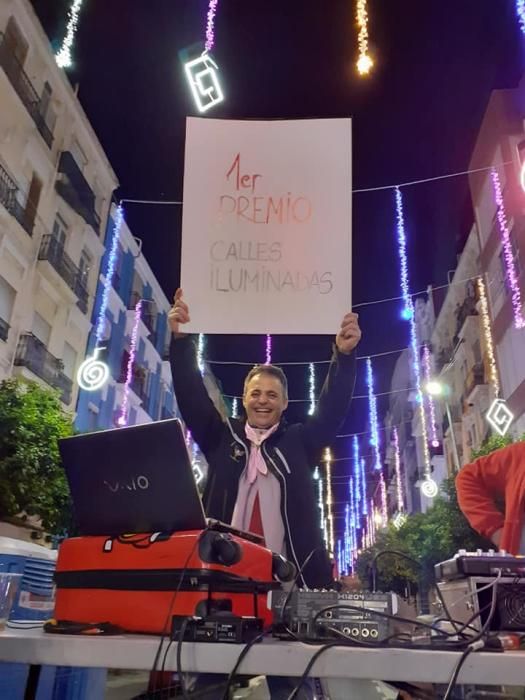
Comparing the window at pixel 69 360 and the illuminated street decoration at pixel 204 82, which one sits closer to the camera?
the illuminated street decoration at pixel 204 82

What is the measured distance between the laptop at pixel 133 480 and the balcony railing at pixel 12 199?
43.6 feet

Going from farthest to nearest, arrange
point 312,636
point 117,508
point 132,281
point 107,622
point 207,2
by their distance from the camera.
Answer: point 132,281 < point 207,2 < point 117,508 < point 107,622 < point 312,636

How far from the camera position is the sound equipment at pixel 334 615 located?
1.26 meters

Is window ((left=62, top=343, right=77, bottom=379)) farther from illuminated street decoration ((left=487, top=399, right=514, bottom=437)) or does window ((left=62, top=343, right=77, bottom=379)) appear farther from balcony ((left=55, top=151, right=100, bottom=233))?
illuminated street decoration ((left=487, top=399, right=514, bottom=437))

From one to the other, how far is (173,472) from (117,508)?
0.22 metres

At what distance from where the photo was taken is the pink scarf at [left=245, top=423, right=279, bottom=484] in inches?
92.6

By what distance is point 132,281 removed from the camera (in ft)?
72.2

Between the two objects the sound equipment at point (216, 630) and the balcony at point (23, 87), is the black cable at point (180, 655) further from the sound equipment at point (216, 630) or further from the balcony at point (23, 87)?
the balcony at point (23, 87)

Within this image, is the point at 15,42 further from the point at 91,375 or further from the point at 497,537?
the point at 497,537

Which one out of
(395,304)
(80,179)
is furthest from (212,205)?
(80,179)

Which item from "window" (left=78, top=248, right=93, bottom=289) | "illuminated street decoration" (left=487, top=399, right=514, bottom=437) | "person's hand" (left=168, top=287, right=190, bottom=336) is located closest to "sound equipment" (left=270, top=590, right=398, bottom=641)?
"person's hand" (left=168, top=287, right=190, bottom=336)

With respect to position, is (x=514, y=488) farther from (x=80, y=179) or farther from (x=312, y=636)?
(x=80, y=179)

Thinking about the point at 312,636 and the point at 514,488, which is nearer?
the point at 312,636

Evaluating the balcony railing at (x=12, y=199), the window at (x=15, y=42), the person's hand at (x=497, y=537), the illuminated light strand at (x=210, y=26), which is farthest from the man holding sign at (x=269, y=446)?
the window at (x=15, y=42)
